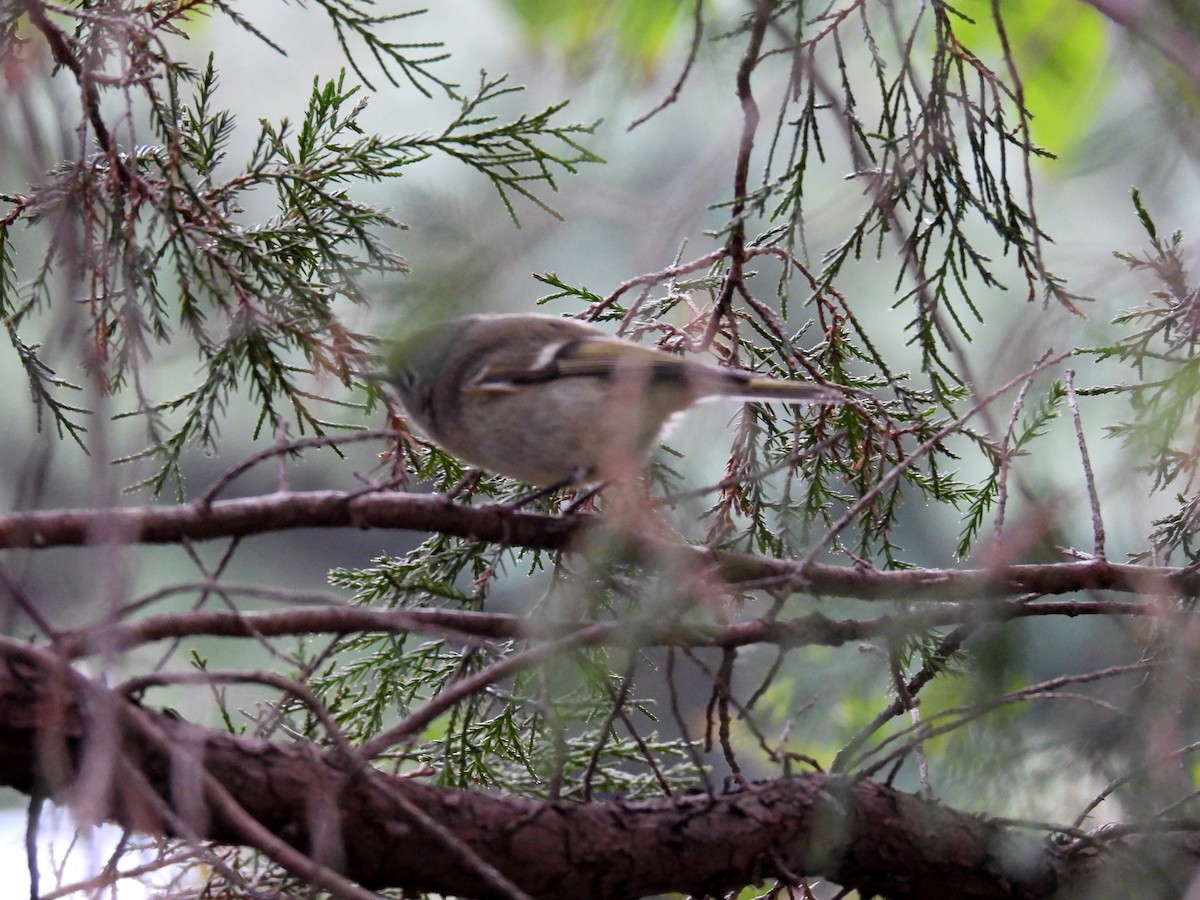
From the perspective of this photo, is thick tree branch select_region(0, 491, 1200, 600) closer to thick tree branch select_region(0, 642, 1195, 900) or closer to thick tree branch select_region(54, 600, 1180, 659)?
thick tree branch select_region(54, 600, 1180, 659)

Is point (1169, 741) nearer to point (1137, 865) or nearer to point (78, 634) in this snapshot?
point (1137, 865)

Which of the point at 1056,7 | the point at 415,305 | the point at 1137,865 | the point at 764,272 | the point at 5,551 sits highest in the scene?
the point at 764,272

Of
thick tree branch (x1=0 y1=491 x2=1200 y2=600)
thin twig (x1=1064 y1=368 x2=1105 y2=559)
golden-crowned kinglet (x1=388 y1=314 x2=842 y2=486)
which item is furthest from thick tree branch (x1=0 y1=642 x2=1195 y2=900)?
golden-crowned kinglet (x1=388 y1=314 x2=842 y2=486)

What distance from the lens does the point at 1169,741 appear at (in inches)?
58.0

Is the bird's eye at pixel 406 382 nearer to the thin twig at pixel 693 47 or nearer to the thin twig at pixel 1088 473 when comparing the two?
the thin twig at pixel 693 47

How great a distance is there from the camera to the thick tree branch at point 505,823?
65.6 inches

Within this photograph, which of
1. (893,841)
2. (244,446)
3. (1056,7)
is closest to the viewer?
(1056,7)

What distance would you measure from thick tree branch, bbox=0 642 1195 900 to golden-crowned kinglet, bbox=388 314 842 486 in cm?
98

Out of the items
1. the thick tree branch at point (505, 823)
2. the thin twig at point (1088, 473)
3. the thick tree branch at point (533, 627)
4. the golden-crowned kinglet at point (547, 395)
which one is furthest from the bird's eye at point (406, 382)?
the thin twig at point (1088, 473)

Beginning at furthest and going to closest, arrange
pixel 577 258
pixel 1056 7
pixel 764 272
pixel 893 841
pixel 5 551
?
pixel 764 272, pixel 893 841, pixel 5 551, pixel 1056 7, pixel 577 258

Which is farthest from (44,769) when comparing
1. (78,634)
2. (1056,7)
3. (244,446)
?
(244,446)

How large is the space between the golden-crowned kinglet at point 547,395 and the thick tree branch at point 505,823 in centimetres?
98

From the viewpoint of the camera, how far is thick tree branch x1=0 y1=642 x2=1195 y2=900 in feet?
5.46

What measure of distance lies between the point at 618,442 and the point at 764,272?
134 inches
